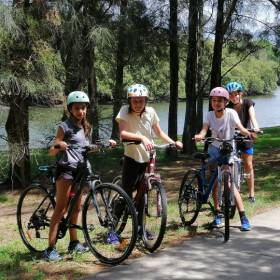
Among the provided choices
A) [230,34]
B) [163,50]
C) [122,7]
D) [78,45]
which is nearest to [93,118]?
[78,45]

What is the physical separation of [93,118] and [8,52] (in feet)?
10.9

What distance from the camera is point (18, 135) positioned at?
10.6m

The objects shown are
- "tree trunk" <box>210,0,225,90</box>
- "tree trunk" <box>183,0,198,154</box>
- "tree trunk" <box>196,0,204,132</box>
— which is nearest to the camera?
"tree trunk" <box>210,0,225,90</box>

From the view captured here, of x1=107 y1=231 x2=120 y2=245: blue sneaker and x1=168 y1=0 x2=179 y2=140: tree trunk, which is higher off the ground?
x1=168 y1=0 x2=179 y2=140: tree trunk

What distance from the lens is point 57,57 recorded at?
9922 millimetres

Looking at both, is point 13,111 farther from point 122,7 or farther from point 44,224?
point 44,224

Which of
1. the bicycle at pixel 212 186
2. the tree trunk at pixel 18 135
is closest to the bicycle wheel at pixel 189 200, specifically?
the bicycle at pixel 212 186

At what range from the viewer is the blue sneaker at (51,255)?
463 cm

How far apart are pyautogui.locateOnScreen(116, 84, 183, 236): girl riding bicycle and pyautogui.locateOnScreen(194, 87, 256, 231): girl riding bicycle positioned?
74 cm

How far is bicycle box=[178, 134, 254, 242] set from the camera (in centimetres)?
520

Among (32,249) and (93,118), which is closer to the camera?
(32,249)

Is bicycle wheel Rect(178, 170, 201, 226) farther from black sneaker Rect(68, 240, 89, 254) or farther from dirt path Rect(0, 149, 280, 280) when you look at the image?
black sneaker Rect(68, 240, 89, 254)

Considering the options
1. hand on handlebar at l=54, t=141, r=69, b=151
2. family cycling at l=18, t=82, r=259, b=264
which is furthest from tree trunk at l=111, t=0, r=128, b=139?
hand on handlebar at l=54, t=141, r=69, b=151

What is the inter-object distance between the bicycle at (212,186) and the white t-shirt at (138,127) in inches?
32.0
